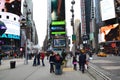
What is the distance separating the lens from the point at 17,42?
126 m

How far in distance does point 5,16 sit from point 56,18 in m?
21.1

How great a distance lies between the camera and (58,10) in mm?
104250

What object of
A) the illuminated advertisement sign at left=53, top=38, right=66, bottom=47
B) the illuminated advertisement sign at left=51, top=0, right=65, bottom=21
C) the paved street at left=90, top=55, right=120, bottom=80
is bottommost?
the paved street at left=90, top=55, right=120, bottom=80

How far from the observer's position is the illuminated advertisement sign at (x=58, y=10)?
100000 millimetres

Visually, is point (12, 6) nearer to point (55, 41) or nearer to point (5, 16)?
point (5, 16)

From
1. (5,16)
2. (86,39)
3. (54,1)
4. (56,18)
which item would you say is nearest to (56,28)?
(56,18)

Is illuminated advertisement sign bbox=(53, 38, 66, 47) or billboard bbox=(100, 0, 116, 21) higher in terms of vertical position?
billboard bbox=(100, 0, 116, 21)

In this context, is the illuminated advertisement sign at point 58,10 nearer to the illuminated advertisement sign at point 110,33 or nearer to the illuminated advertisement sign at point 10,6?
the illuminated advertisement sign at point 10,6

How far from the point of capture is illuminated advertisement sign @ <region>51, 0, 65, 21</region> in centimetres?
10000

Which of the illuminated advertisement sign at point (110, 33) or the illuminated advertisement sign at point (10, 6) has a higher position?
the illuminated advertisement sign at point (10, 6)

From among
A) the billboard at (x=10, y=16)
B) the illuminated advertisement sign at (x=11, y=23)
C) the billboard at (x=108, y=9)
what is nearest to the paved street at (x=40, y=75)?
the billboard at (x=10, y=16)

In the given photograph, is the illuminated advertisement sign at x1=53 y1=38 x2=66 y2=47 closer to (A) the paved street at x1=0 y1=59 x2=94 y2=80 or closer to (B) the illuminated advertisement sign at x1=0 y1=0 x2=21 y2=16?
(A) the paved street at x1=0 y1=59 x2=94 y2=80

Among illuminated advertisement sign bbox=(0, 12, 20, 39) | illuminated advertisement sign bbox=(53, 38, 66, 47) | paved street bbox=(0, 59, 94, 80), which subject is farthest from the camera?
illuminated advertisement sign bbox=(0, 12, 20, 39)

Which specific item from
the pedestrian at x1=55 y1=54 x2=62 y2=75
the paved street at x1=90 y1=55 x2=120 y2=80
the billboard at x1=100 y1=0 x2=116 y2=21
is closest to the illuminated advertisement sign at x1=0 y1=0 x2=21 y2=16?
the billboard at x1=100 y1=0 x2=116 y2=21
